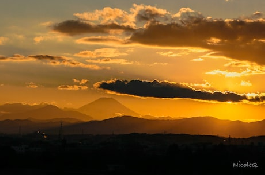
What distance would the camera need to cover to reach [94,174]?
199250 millimetres

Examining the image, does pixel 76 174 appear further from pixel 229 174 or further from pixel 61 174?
pixel 229 174

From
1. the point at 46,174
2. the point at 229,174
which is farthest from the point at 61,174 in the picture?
the point at 229,174

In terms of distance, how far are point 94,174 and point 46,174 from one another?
744 inches

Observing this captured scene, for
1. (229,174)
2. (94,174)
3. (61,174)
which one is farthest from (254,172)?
(61,174)

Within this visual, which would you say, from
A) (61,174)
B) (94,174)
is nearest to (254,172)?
(94,174)

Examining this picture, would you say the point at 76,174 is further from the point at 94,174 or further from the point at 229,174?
the point at 229,174

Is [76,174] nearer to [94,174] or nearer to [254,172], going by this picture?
[94,174]

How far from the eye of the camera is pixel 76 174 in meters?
196

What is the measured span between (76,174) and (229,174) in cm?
6024

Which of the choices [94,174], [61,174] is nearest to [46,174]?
[61,174]

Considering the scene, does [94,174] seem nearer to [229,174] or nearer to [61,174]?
[61,174]

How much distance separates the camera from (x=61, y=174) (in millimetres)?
198625

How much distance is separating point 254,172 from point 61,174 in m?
76.0

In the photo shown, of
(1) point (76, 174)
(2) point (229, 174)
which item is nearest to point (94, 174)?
(1) point (76, 174)
